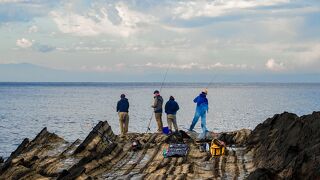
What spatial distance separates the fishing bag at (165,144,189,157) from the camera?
23.4 meters

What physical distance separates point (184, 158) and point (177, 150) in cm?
87

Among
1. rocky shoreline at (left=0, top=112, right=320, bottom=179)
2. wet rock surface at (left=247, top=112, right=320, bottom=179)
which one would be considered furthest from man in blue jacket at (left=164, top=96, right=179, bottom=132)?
wet rock surface at (left=247, top=112, right=320, bottom=179)

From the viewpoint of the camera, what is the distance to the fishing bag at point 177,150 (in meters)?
23.4

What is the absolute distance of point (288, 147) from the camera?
20.1 m

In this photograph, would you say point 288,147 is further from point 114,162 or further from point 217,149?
point 114,162

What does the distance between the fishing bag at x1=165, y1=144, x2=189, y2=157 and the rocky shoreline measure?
1.03 ft

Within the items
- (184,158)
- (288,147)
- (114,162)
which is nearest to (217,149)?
(184,158)

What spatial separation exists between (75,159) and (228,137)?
9.11 meters

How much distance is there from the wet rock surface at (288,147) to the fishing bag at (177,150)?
3.16 metres

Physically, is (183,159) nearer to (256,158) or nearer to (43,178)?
(256,158)

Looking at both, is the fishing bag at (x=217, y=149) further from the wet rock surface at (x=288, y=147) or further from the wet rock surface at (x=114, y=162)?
the wet rock surface at (x=288, y=147)

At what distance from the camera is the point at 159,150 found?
25.3m

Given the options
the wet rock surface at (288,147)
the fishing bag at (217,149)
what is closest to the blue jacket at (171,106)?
the wet rock surface at (288,147)

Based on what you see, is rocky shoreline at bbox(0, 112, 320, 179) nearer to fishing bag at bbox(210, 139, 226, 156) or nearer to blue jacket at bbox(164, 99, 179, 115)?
fishing bag at bbox(210, 139, 226, 156)
